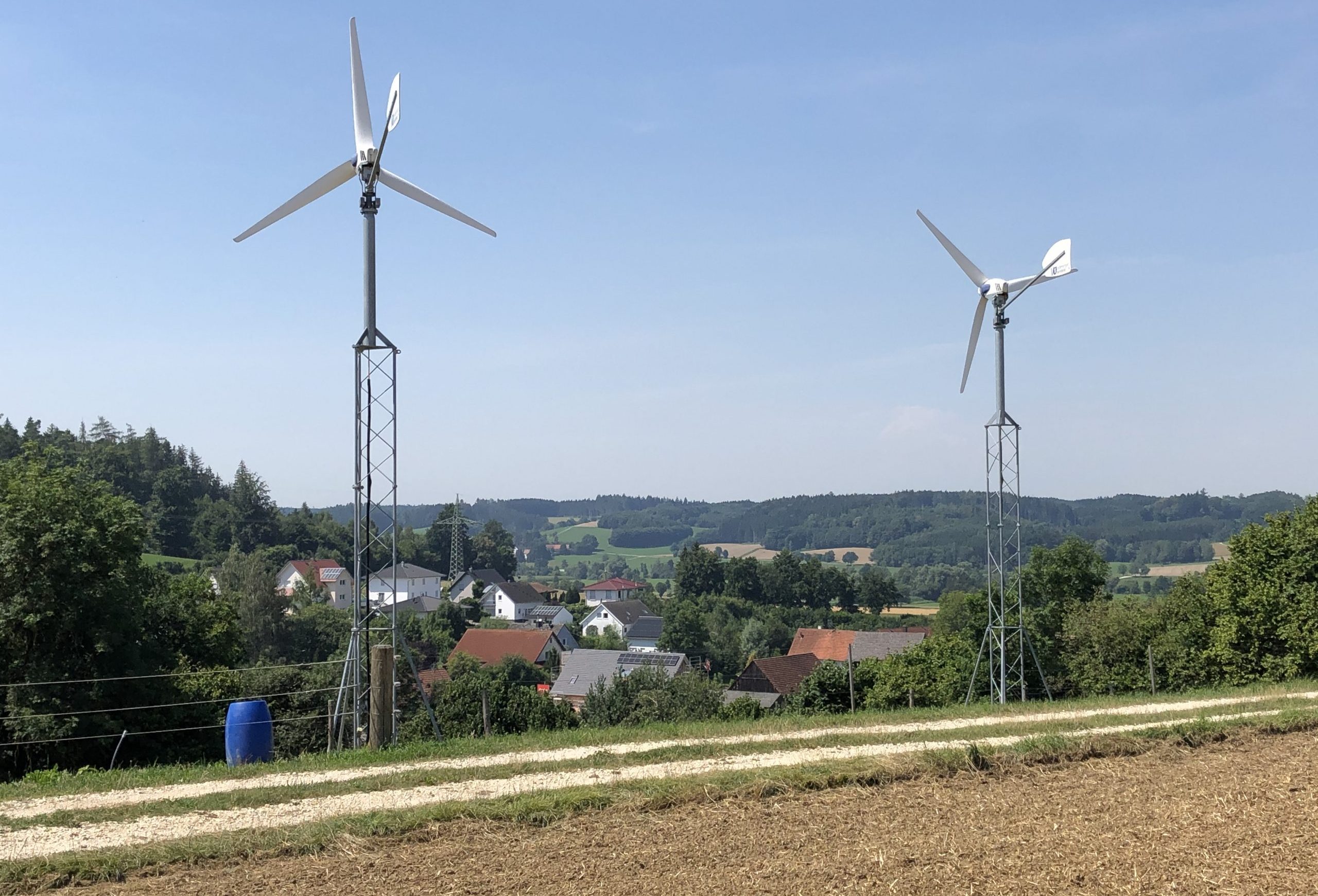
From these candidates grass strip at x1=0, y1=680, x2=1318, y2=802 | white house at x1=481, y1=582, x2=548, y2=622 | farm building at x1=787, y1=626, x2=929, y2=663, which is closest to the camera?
grass strip at x1=0, y1=680, x2=1318, y2=802

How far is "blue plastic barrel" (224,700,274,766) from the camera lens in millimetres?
15578

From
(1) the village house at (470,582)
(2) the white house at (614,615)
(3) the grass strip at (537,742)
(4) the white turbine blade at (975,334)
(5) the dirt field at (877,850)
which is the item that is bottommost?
(2) the white house at (614,615)

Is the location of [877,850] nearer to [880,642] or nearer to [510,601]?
[880,642]

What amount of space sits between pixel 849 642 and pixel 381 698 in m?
77.8

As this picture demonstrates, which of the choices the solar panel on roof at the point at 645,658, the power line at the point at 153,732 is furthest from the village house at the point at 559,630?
the power line at the point at 153,732

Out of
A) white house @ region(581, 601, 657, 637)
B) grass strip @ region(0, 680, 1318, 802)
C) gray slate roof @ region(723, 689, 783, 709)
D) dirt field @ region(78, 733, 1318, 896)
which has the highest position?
dirt field @ region(78, 733, 1318, 896)

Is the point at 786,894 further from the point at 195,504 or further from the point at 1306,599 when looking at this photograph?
the point at 195,504

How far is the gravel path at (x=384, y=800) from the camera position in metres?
10.8

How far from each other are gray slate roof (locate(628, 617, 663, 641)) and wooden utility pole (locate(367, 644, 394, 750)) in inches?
4149

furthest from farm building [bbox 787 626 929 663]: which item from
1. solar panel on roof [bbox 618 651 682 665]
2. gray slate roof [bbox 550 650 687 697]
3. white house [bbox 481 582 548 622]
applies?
white house [bbox 481 582 548 622]

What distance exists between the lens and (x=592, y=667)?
8156 cm

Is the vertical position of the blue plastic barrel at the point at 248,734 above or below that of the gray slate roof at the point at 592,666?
above

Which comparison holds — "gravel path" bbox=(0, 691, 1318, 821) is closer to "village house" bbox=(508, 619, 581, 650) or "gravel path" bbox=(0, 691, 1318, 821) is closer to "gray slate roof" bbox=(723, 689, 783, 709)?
"gray slate roof" bbox=(723, 689, 783, 709)

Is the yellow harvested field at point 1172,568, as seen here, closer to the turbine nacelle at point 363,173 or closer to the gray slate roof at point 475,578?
the gray slate roof at point 475,578
